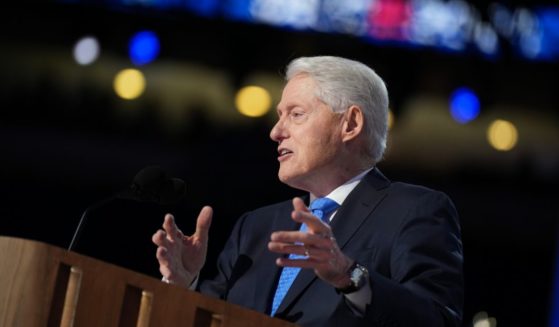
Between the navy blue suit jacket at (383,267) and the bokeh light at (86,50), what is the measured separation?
5.77 metres

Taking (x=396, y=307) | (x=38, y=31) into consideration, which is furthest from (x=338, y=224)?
(x=38, y=31)

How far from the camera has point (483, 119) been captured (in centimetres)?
891

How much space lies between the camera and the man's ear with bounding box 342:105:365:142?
2650 millimetres

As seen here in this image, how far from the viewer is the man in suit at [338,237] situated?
83.7 inches

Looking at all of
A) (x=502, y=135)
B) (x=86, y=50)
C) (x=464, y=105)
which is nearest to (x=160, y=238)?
(x=464, y=105)

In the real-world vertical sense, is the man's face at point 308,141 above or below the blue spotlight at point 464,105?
below

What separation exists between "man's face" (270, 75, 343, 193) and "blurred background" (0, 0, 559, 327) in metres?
4.06

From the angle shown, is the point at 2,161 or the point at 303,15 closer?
the point at 303,15

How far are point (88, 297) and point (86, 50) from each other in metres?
6.56

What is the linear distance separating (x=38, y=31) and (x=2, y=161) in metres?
1.21

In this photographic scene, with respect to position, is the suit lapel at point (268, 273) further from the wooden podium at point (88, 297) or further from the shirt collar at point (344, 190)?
the wooden podium at point (88, 297)

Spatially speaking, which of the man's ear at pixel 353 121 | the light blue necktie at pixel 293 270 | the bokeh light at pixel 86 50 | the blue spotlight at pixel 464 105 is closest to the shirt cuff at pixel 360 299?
the light blue necktie at pixel 293 270

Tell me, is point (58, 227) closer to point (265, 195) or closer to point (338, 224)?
point (265, 195)

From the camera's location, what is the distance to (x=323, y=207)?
2615 millimetres
